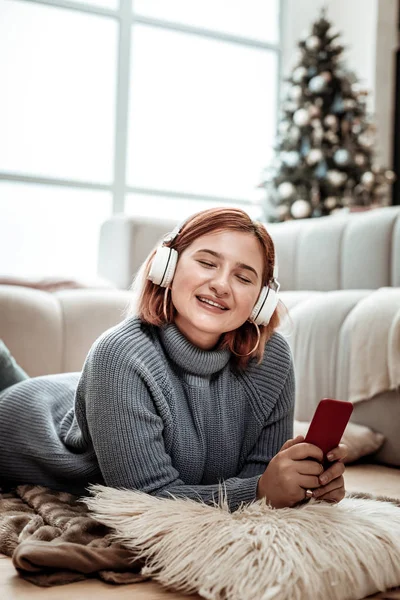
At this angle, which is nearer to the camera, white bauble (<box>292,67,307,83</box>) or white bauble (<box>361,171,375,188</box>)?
white bauble (<box>361,171,375,188</box>)

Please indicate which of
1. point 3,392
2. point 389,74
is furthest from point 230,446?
point 389,74

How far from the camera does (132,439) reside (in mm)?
1184

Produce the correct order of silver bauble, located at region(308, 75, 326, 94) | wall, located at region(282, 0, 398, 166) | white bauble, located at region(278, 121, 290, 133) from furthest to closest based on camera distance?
wall, located at region(282, 0, 398, 166)
white bauble, located at region(278, 121, 290, 133)
silver bauble, located at region(308, 75, 326, 94)

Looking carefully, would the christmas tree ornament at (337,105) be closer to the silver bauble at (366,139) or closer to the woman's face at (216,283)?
the silver bauble at (366,139)

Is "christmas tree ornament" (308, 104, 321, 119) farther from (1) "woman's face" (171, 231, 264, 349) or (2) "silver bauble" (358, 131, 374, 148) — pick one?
(1) "woman's face" (171, 231, 264, 349)

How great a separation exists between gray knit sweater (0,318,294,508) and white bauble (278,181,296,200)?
3.07m

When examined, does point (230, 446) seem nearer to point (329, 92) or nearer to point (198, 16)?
point (329, 92)

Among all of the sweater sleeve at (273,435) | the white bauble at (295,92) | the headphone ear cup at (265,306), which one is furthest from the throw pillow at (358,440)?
the white bauble at (295,92)

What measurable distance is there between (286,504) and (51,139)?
3.96 m

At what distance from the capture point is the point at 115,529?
1.12 metres

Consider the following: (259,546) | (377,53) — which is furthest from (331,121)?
(259,546)

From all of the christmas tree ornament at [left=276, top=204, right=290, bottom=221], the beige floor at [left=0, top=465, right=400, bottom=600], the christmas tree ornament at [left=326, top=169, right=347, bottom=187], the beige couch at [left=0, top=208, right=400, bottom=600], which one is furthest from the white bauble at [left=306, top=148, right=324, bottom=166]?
the beige floor at [left=0, top=465, right=400, bottom=600]

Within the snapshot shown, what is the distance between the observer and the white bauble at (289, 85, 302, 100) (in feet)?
15.1

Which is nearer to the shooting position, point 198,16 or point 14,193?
point 14,193
